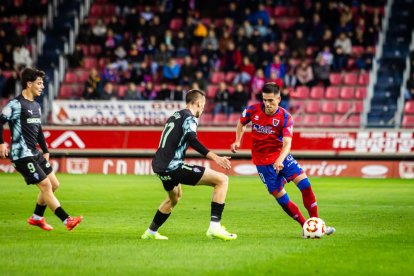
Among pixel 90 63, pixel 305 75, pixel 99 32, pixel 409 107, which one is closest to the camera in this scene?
pixel 409 107

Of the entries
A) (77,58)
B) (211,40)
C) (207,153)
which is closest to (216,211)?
(207,153)

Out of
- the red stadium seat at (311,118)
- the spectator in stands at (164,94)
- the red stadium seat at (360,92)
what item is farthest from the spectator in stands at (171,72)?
the red stadium seat at (360,92)

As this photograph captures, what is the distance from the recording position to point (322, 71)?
30562 millimetres

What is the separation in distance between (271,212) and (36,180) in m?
5.34

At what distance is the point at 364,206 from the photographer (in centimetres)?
1777

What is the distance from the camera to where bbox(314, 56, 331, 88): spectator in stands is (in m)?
30.6

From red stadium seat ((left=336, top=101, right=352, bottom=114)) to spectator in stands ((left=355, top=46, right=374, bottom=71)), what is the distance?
175 cm

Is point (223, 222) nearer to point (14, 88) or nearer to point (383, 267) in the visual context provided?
point (383, 267)

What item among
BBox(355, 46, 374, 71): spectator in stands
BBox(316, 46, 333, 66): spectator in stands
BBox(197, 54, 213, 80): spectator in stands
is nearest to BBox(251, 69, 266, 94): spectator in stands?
BBox(197, 54, 213, 80): spectator in stands

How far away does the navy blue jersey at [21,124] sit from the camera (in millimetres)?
12859

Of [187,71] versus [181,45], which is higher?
[181,45]

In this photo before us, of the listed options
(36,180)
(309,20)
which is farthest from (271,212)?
(309,20)

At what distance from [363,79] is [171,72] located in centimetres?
643

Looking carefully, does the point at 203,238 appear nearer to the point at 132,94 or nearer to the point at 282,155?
the point at 282,155
